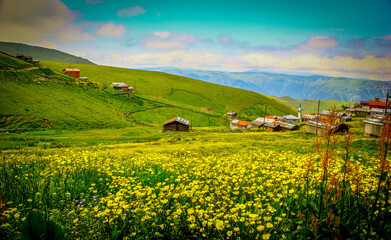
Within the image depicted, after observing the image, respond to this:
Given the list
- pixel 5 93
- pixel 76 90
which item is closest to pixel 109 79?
pixel 76 90

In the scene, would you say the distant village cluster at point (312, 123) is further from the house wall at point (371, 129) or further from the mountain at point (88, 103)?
the mountain at point (88, 103)

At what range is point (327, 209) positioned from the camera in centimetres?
466

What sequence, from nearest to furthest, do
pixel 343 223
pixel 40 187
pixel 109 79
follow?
pixel 343 223
pixel 40 187
pixel 109 79

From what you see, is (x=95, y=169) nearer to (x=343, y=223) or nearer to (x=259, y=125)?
(x=343, y=223)

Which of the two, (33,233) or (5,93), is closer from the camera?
(33,233)

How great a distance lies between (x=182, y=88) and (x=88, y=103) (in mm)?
86811

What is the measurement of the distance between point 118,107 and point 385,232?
104m

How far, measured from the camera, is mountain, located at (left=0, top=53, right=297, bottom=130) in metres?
67.9

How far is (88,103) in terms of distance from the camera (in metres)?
91.3

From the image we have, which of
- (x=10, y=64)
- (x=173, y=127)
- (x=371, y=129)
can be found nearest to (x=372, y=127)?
(x=371, y=129)

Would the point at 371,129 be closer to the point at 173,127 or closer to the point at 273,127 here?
the point at 273,127

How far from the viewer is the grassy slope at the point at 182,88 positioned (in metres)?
146

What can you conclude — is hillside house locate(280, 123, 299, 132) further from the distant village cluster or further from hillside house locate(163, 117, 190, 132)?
hillside house locate(163, 117, 190, 132)

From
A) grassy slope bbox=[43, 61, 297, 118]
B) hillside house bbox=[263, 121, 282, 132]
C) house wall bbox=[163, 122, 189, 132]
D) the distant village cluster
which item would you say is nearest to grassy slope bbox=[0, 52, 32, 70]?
grassy slope bbox=[43, 61, 297, 118]
